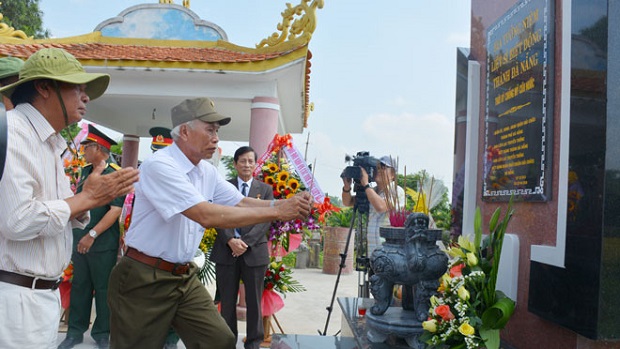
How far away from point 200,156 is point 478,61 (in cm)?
199

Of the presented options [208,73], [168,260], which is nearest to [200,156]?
[168,260]

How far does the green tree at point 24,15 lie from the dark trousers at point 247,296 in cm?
1593

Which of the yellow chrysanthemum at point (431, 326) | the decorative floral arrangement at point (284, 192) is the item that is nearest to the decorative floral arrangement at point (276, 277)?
the decorative floral arrangement at point (284, 192)

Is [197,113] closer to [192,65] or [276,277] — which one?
[276,277]

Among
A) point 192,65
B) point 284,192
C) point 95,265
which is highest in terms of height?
point 192,65

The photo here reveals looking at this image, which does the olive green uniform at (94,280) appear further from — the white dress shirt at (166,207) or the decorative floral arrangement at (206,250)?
the white dress shirt at (166,207)

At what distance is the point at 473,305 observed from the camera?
2.20m

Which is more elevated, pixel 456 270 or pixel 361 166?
pixel 361 166

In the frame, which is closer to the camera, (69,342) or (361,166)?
(361,166)

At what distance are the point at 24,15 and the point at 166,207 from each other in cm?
1822

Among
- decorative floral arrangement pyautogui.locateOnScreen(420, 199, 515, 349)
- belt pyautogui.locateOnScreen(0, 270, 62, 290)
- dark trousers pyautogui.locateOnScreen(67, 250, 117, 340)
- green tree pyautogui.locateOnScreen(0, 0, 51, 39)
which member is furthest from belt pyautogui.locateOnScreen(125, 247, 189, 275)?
green tree pyautogui.locateOnScreen(0, 0, 51, 39)

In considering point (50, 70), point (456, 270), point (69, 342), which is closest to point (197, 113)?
point (50, 70)

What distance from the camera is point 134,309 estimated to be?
102 inches

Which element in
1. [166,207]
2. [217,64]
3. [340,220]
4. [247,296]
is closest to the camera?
[166,207]
